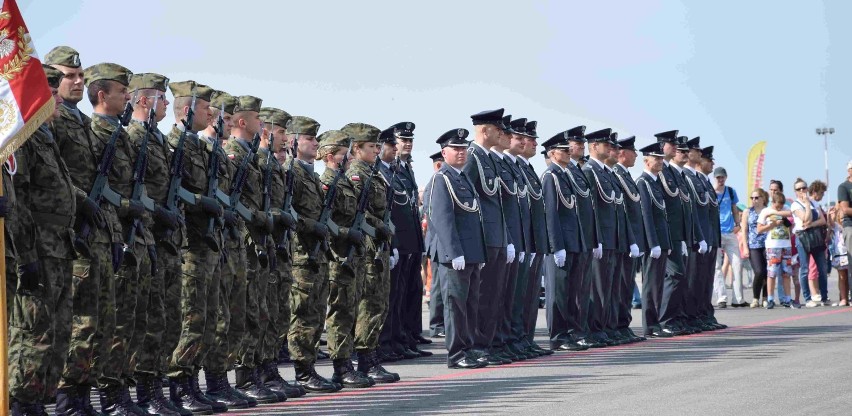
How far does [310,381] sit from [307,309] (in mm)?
551

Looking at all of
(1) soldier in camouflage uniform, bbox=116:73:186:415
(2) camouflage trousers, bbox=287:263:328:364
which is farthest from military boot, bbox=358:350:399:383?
(1) soldier in camouflage uniform, bbox=116:73:186:415

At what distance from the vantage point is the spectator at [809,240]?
21531mm

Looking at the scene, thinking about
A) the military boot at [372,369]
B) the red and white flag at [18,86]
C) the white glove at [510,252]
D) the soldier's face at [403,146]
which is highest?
the soldier's face at [403,146]

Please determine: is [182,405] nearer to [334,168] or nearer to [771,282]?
[334,168]

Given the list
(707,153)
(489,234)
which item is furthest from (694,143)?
(489,234)

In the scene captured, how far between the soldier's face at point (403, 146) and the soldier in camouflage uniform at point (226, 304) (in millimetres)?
4944

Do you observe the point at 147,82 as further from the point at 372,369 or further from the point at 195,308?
the point at 372,369

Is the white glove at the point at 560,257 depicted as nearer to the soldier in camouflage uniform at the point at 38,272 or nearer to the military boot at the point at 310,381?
the military boot at the point at 310,381

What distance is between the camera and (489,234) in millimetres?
12688

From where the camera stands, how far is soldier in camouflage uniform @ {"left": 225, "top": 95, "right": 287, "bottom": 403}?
9758 millimetres

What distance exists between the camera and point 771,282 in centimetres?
2127

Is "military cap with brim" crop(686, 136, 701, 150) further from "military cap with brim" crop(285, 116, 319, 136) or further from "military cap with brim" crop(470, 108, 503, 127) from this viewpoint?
"military cap with brim" crop(285, 116, 319, 136)

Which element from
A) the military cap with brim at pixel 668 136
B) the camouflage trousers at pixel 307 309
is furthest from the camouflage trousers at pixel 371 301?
the military cap with brim at pixel 668 136

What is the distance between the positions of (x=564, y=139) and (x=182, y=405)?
6702mm
